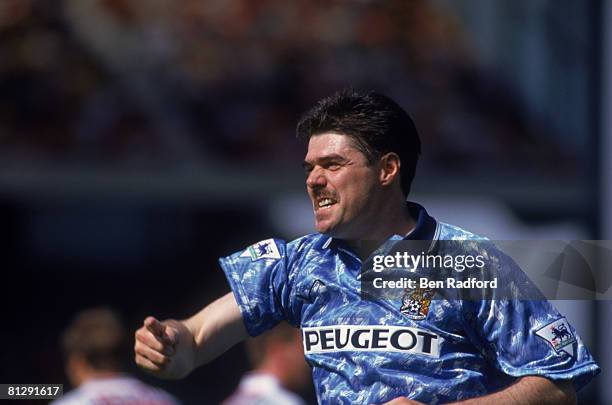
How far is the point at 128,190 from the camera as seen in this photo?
10.5 metres

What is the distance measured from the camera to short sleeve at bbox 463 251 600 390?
11.2ft

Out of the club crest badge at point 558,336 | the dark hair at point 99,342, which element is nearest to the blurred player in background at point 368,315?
the club crest badge at point 558,336

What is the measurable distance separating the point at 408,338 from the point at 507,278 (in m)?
0.34

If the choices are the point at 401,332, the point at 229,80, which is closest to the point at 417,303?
the point at 401,332

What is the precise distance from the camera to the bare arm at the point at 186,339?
3.43m

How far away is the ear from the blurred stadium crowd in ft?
23.0

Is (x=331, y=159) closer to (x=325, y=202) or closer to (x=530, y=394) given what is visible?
(x=325, y=202)

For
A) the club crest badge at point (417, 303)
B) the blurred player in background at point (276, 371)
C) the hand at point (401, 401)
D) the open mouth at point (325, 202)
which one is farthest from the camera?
the blurred player in background at point (276, 371)

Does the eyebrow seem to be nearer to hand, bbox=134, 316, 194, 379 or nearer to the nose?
the nose

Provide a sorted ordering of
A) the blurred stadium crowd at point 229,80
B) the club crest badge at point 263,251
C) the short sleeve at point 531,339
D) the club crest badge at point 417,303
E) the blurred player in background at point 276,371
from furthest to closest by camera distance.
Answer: the blurred stadium crowd at point 229,80
the blurred player in background at point 276,371
the club crest badge at point 263,251
the club crest badge at point 417,303
the short sleeve at point 531,339

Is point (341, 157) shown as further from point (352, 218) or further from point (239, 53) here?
point (239, 53)

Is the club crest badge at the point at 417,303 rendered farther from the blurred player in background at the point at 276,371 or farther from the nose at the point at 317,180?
the blurred player in background at the point at 276,371

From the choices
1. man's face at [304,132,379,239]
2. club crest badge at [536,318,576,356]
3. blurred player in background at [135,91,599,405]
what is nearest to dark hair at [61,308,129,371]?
Result: blurred player in background at [135,91,599,405]

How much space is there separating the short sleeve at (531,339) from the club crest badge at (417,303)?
0.13 m
